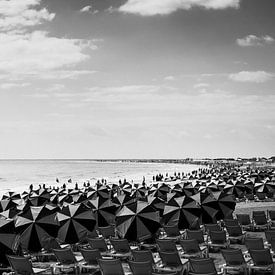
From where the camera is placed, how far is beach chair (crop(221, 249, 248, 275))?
356 inches

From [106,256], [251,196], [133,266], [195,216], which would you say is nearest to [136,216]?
[106,256]

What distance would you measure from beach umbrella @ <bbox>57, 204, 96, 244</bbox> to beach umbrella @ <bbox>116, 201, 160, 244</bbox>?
2.69 feet

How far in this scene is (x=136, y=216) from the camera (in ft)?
38.8

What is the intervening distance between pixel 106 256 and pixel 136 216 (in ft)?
4.64

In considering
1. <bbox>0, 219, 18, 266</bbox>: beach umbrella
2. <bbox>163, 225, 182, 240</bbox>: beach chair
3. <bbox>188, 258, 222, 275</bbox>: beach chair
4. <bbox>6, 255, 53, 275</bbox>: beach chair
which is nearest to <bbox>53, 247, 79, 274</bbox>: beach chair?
<bbox>0, 219, 18, 266</bbox>: beach umbrella

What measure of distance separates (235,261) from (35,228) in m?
5.05

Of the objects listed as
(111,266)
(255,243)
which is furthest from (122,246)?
(255,243)

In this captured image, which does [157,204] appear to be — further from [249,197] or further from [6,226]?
[249,197]

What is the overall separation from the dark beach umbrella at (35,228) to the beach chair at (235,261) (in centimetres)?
454

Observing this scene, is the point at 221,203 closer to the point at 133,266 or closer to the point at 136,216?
the point at 136,216

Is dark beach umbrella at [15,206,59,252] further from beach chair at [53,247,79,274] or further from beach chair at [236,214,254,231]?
beach chair at [236,214,254,231]

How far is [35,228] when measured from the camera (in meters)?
11.2

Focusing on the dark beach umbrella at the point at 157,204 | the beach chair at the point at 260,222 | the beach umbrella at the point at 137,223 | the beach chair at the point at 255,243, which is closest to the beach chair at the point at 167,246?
the beach umbrella at the point at 137,223

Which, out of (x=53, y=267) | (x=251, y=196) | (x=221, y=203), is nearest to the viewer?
(x=53, y=267)
